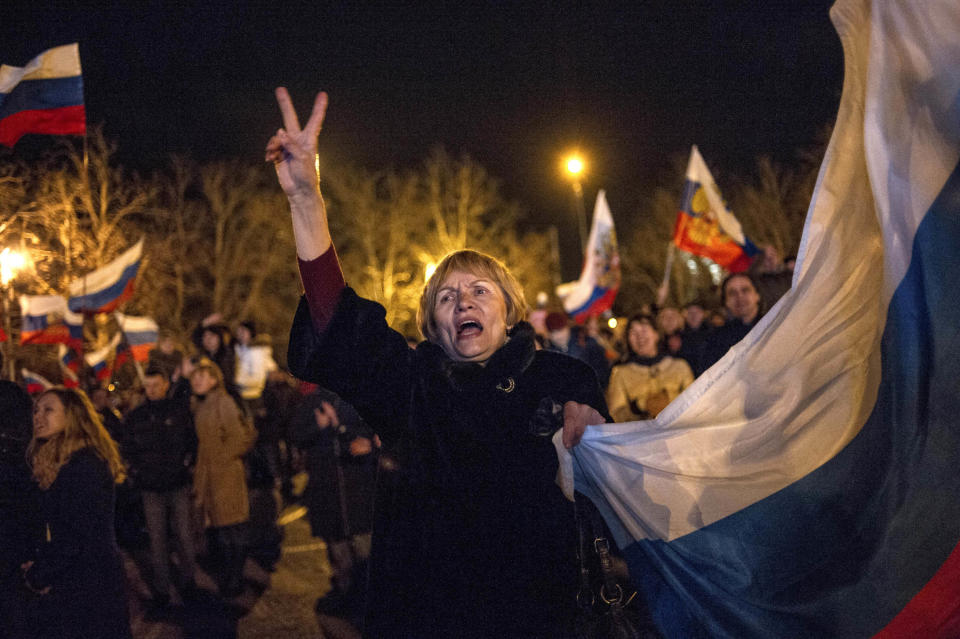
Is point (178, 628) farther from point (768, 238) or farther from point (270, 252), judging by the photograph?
point (768, 238)

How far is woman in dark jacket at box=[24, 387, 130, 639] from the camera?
146 inches

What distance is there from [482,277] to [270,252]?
1275 inches

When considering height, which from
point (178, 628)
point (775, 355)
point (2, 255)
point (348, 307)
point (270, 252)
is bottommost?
point (178, 628)

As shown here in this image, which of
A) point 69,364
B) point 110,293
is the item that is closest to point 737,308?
point 110,293

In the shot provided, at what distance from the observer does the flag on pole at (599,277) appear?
12602mm

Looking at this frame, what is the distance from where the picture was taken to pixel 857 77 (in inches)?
86.9

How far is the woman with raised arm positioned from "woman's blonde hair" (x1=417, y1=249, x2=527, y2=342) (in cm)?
19

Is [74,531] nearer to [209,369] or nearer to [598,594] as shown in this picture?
[598,594]

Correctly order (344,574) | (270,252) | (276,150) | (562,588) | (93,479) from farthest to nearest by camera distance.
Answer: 1. (270,252)
2. (344,574)
3. (93,479)
4. (562,588)
5. (276,150)

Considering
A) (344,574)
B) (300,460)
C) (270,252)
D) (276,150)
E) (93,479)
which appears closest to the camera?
(276,150)

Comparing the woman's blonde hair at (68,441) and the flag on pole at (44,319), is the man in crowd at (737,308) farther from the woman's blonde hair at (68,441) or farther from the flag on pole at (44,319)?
the flag on pole at (44,319)

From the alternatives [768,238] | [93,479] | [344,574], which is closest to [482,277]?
[93,479]

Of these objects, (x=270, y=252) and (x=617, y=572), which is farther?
(x=270, y=252)

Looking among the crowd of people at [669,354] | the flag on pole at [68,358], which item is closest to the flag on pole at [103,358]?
the flag on pole at [68,358]
